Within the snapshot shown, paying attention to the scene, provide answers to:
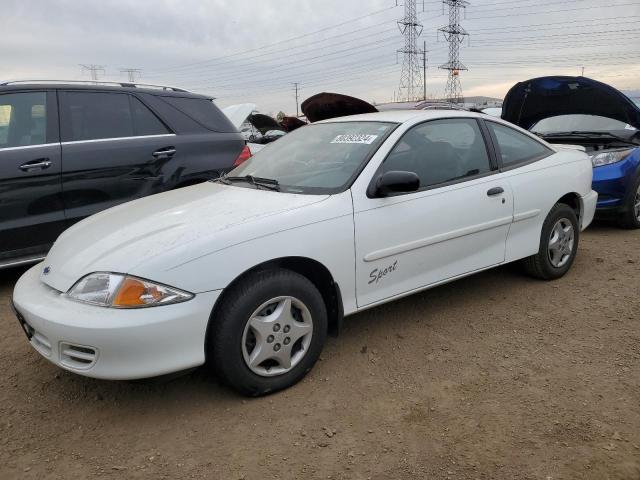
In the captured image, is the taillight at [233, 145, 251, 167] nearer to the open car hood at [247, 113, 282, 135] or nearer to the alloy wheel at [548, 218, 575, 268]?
the alloy wheel at [548, 218, 575, 268]

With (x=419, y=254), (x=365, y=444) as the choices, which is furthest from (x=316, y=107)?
(x=365, y=444)

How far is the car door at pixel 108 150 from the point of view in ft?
14.9

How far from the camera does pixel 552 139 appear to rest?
7.07 m

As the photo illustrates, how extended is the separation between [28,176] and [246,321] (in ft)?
9.12

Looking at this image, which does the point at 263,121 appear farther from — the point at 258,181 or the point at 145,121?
the point at 258,181

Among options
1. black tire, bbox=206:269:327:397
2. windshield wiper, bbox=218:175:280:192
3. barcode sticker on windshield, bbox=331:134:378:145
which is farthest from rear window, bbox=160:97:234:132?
black tire, bbox=206:269:327:397

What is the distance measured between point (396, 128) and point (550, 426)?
6.46 feet

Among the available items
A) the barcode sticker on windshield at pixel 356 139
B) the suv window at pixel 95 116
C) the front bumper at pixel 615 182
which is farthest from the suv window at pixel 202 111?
the front bumper at pixel 615 182

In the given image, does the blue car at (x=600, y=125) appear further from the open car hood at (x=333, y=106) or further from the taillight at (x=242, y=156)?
the taillight at (x=242, y=156)

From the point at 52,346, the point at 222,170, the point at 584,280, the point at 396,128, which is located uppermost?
the point at 396,128

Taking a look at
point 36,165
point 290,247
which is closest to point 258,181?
point 290,247

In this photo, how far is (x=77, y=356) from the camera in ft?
8.07

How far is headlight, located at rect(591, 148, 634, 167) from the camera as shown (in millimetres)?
6141

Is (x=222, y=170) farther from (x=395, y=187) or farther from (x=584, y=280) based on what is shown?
(x=584, y=280)
